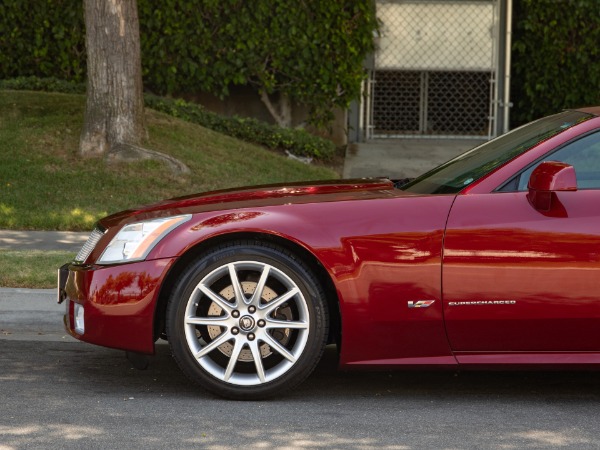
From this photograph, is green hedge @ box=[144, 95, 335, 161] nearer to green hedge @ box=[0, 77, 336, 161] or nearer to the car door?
green hedge @ box=[0, 77, 336, 161]

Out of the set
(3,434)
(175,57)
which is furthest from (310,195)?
(175,57)

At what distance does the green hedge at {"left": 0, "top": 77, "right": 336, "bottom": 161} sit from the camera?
14945 mm

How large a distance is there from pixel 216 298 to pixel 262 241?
36 cm

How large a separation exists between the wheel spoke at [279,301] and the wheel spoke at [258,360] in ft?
0.55

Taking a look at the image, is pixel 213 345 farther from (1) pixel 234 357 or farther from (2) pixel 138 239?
(2) pixel 138 239

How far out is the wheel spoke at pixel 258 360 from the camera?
5.86 m

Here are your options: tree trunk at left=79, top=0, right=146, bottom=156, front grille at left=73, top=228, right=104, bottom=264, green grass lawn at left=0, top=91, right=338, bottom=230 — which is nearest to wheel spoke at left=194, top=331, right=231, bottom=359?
front grille at left=73, top=228, right=104, bottom=264

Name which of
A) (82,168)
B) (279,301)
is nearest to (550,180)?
(279,301)

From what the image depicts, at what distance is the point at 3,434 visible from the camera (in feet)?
17.5

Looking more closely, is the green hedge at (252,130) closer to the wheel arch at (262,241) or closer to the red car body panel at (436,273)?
the wheel arch at (262,241)

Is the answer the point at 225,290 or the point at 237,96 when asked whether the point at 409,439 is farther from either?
the point at 237,96

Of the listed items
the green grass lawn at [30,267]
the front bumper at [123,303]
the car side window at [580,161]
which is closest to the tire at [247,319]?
the front bumper at [123,303]

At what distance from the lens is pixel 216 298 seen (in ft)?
Answer: 19.3

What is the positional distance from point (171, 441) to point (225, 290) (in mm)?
933
